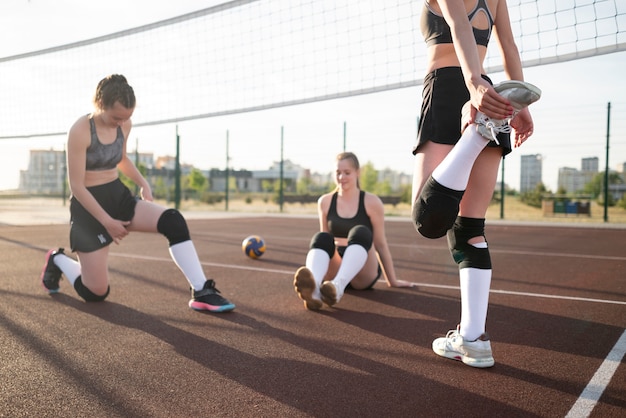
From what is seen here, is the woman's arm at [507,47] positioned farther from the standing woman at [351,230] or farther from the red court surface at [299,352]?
the standing woman at [351,230]

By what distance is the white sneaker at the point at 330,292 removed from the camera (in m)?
3.99

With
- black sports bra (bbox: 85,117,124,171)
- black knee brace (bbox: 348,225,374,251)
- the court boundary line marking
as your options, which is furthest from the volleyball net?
black sports bra (bbox: 85,117,124,171)

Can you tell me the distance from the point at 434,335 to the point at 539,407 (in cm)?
126

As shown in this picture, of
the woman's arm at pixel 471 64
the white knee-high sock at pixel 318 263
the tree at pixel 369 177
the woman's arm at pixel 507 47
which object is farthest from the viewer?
the tree at pixel 369 177

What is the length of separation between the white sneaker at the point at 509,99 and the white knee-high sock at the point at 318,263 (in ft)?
6.72

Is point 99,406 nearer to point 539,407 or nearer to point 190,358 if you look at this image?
point 190,358

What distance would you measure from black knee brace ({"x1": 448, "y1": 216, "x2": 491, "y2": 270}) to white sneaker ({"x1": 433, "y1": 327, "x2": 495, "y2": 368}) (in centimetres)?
40

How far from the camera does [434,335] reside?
11.6 feet

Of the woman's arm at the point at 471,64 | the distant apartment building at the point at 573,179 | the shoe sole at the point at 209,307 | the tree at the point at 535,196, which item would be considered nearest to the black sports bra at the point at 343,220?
the shoe sole at the point at 209,307

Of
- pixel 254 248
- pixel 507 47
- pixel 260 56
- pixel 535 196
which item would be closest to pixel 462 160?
pixel 507 47

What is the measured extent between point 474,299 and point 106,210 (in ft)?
9.93

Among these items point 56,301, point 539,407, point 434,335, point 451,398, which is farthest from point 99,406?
point 56,301

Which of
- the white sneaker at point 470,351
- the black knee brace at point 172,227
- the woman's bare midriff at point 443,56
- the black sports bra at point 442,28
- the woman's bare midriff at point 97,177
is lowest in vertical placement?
the white sneaker at point 470,351

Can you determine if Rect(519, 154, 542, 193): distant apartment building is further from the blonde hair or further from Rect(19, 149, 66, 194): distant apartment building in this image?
Rect(19, 149, 66, 194): distant apartment building
